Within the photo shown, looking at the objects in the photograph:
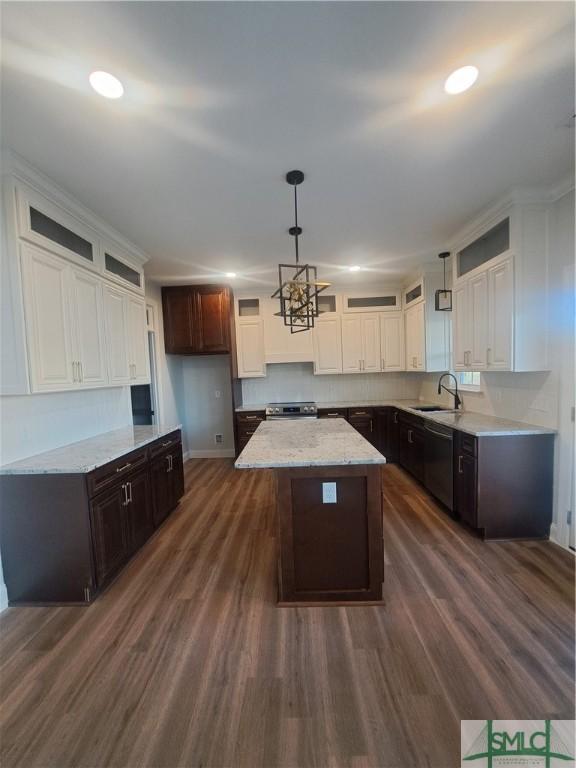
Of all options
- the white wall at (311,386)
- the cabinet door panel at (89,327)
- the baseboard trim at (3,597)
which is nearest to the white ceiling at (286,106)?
the cabinet door panel at (89,327)

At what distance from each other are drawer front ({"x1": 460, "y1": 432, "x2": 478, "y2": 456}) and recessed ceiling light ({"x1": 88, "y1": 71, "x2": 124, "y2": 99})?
317cm

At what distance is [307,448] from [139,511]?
157 centimetres

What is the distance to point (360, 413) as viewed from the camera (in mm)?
4699

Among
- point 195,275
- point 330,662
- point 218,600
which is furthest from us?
point 195,275

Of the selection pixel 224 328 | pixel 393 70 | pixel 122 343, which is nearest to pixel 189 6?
pixel 393 70

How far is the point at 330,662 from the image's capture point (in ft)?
5.10

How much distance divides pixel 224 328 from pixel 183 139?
2.94m

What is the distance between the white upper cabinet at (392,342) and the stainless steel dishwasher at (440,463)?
162 centimetres

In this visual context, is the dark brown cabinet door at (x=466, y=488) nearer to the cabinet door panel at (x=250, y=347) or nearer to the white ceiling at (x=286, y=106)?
the white ceiling at (x=286, y=106)

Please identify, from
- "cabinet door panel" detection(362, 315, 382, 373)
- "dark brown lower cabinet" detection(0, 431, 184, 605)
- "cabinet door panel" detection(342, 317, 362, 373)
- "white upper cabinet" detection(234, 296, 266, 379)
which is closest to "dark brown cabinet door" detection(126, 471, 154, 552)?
"dark brown lower cabinet" detection(0, 431, 184, 605)

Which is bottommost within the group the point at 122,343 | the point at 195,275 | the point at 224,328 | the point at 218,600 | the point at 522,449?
the point at 218,600

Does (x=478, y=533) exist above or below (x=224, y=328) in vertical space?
below

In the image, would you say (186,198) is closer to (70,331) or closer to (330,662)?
(70,331)

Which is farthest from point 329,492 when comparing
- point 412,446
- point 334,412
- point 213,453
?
point 213,453
